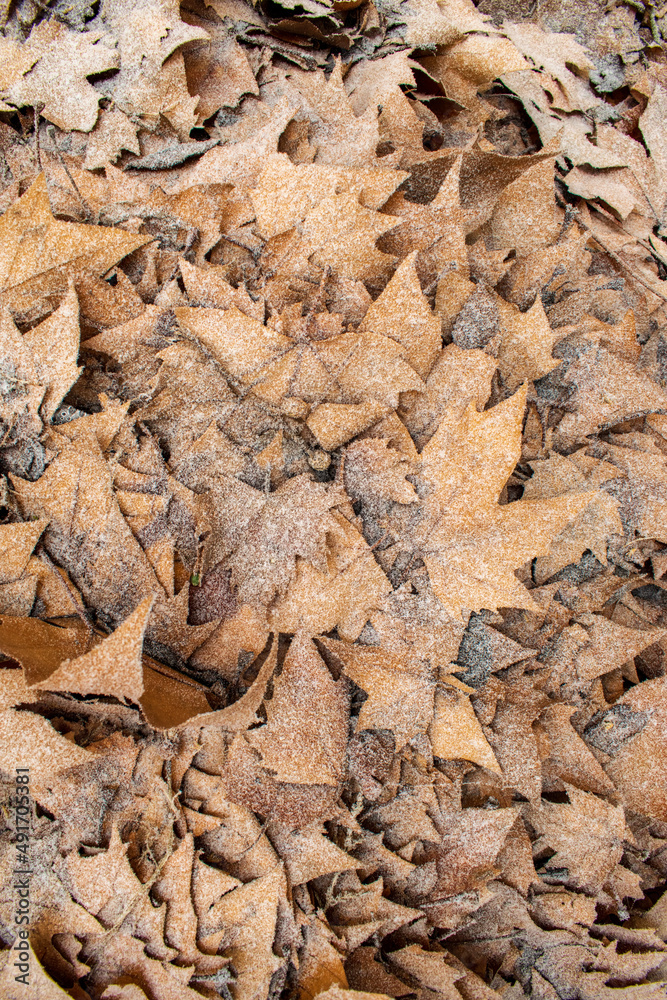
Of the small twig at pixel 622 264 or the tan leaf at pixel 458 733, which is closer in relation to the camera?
the tan leaf at pixel 458 733

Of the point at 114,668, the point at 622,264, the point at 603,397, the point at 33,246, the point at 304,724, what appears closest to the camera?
the point at 114,668

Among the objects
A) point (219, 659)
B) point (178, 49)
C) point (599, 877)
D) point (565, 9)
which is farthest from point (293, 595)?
point (565, 9)

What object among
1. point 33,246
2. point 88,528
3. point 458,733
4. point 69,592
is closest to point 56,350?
point 33,246

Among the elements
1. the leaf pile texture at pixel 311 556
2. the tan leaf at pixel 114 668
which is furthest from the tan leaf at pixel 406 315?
the tan leaf at pixel 114 668

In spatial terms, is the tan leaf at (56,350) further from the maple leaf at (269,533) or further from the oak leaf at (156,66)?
the oak leaf at (156,66)

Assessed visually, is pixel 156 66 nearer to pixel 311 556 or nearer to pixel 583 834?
pixel 311 556

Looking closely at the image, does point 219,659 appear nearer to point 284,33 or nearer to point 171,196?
point 171,196

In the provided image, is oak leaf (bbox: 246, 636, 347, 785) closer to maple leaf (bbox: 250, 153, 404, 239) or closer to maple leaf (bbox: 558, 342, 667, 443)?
maple leaf (bbox: 558, 342, 667, 443)

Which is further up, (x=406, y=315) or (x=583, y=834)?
(x=406, y=315)

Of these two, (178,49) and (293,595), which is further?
(178,49)
